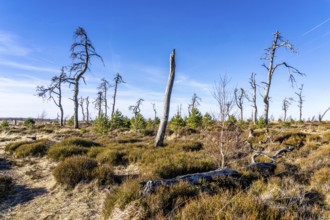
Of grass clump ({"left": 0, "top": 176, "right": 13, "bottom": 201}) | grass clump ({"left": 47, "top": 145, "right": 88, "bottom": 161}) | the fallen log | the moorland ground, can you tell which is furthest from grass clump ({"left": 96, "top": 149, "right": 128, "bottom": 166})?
the fallen log

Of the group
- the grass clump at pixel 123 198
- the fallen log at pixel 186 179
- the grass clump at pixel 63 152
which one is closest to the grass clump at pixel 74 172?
the grass clump at pixel 123 198

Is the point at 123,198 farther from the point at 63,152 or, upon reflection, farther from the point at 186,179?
the point at 63,152

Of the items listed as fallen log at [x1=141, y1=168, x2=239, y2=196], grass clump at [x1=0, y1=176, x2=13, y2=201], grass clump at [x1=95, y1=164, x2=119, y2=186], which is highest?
fallen log at [x1=141, y1=168, x2=239, y2=196]

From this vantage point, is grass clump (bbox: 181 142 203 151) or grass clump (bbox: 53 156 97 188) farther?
grass clump (bbox: 181 142 203 151)

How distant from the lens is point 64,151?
8.69 meters

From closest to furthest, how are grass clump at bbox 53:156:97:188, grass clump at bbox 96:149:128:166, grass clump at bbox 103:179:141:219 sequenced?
grass clump at bbox 103:179:141:219, grass clump at bbox 53:156:97:188, grass clump at bbox 96:149:128:166

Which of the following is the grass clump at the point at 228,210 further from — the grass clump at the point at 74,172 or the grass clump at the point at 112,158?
the grass clump at the point at 112,158

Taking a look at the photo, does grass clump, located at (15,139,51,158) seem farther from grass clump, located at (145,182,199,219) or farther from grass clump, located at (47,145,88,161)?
grass clump, located at (145,182,199,219)

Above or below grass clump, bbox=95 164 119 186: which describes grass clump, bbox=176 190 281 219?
above

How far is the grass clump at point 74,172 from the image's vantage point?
5.60 metres

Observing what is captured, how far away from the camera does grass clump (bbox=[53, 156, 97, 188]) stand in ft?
18.4

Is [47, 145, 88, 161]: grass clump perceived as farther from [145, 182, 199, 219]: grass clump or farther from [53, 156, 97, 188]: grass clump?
[145, 182, 199, 219]: grass clump

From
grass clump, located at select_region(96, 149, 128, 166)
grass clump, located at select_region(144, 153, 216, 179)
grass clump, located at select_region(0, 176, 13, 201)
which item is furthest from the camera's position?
grass clump, located at select_region(96, 149, 128, 166)

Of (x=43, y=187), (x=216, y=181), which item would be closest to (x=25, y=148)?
(x=43, y=187)
